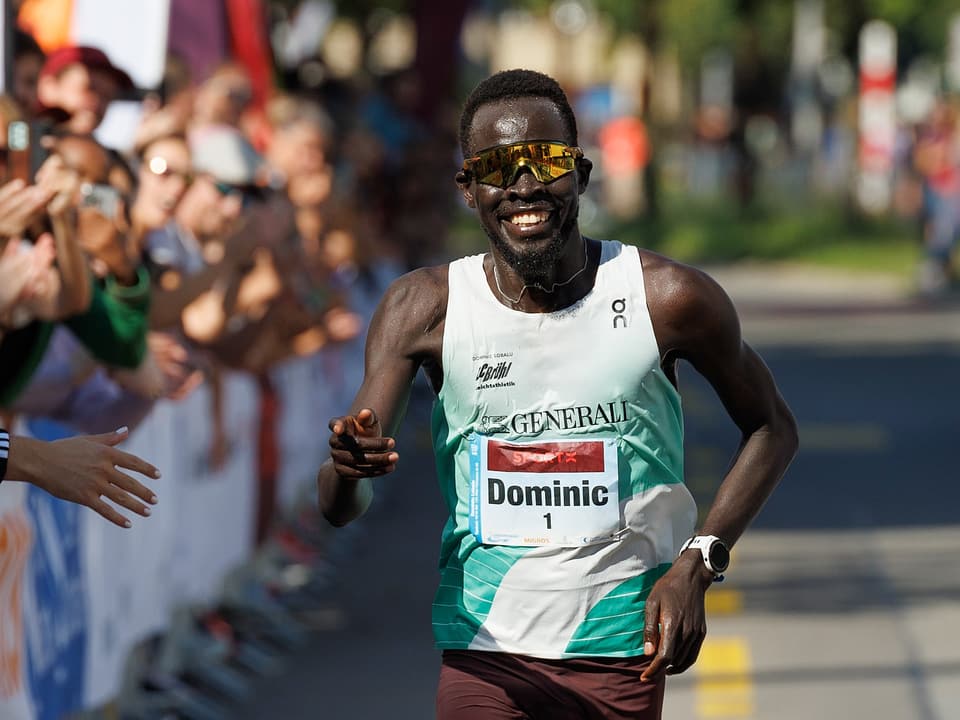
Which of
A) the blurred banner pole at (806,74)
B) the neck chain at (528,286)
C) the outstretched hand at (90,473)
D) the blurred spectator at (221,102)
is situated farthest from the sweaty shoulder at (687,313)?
the blurred banner pole at (806,74)

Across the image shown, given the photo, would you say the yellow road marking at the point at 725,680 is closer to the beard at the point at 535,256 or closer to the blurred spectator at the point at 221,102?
the blurred spectator at the point at 221,102

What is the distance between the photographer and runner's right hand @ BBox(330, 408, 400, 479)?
3652mm

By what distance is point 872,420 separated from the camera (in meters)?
15.1

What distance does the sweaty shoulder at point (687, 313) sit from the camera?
405 centimetres

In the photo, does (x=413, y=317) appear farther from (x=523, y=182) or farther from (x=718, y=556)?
(x=718, y=556)

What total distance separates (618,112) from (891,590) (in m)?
46.7

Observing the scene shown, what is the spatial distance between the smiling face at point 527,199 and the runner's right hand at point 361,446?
1.54 ft

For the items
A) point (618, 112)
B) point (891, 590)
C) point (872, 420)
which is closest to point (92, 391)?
point (891, 590)

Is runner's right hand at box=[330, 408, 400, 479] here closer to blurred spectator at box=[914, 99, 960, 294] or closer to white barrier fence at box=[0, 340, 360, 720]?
white barrier fence at box=[0, 340, 360, 720]

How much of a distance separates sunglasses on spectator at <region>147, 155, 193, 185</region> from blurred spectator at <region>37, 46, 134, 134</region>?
0.40 metres

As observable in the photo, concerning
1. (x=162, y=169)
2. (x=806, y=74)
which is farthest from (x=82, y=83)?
(x=806, y=74)

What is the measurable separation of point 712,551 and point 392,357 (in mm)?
704

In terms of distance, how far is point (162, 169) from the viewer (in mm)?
7359

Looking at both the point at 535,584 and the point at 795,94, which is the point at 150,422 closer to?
the point at 535,584
